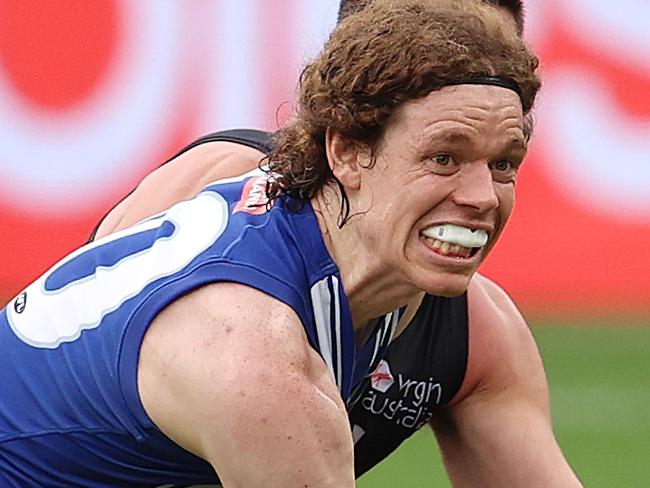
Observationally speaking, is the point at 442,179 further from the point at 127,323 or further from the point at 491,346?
the point at 491,346

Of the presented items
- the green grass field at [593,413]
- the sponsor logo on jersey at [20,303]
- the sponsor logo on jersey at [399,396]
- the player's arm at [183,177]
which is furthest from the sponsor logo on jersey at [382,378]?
the green grass field at [593,413]

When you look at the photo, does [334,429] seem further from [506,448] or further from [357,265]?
[506,448]

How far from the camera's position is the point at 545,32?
7.18 m

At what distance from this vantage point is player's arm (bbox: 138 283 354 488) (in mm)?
2979

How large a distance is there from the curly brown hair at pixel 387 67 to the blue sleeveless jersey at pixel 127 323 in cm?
9

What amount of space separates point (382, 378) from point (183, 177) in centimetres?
61

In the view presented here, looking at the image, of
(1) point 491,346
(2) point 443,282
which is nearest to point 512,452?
(1) point 491,346

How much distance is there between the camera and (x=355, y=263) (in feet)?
10.7

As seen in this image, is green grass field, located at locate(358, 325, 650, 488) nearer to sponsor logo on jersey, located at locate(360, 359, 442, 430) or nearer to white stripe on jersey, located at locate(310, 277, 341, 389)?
sponsor logo on jersey, located at locate(360, 359, 442, 430)

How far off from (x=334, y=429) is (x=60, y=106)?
13.8 feet

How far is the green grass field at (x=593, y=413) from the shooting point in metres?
6.18

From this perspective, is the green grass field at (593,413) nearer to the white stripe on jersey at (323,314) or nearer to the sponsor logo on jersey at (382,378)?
the sponsor logo on jersey at (382,378)

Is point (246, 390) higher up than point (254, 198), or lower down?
lower down

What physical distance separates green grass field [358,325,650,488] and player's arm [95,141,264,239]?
7.44ft
